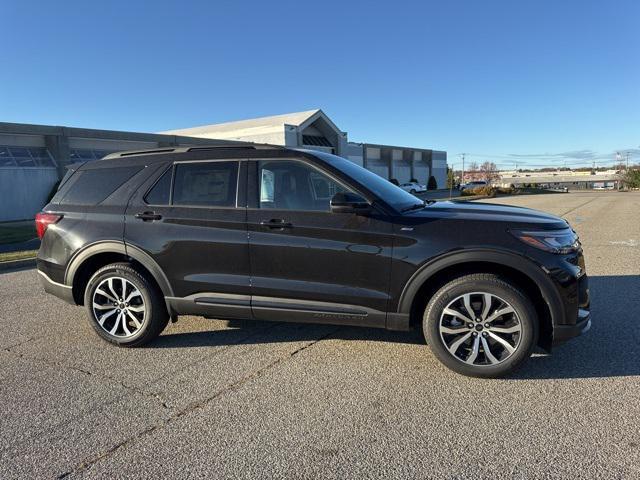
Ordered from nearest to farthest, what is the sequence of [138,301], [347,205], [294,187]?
[347,205] → [294,187] → [138,301]

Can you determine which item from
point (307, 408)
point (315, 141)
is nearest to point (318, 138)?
point (315, 141)

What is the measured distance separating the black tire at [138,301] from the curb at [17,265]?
5.79m

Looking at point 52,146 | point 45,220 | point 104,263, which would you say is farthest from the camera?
point 52,146

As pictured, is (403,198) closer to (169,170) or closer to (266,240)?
(266,240)

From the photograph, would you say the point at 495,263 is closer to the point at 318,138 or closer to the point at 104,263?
the point at 104,263

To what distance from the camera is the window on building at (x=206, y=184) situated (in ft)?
13.7

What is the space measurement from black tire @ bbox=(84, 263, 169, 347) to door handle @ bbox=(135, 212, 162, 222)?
0.49m

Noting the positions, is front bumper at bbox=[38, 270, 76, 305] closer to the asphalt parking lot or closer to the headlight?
the asphalt parking lot

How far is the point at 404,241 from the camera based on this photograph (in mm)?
3656

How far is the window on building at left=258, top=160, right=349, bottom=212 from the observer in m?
3.92

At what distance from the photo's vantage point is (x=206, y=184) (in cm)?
429

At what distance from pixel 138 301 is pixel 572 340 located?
A: 418 cm

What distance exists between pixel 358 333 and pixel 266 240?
147 centimetres

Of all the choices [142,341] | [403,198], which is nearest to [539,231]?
[403,198]
